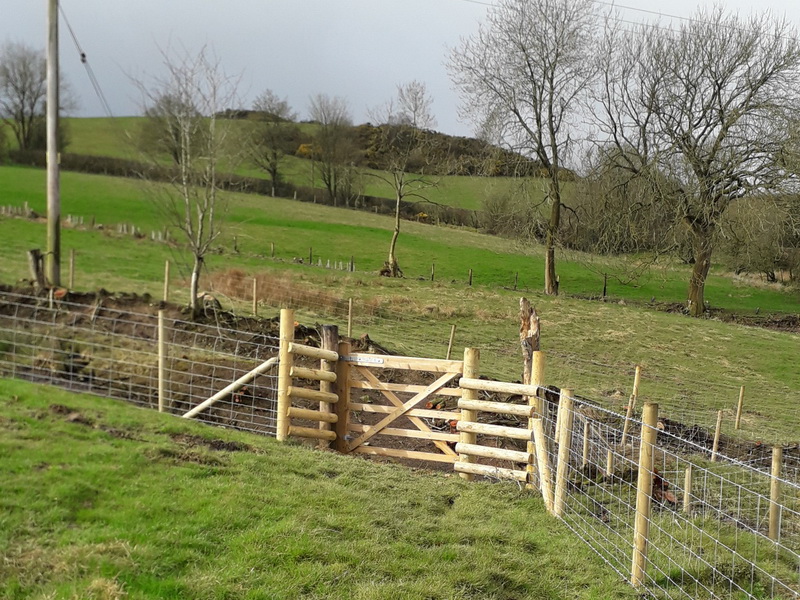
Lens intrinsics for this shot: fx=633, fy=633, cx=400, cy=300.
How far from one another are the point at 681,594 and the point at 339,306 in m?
18.4

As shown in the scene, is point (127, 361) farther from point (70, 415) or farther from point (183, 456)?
point (183, 456)

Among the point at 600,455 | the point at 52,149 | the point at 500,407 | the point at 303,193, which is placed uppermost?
the point at 303,193

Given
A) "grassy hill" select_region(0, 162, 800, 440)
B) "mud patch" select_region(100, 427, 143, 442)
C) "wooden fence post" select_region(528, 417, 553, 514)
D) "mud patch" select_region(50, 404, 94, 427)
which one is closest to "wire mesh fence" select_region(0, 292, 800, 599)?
"wooden fence post" select_region(528, 417, 553, 514)

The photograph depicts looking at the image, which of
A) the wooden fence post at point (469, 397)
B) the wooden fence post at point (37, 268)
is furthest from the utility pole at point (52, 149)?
the wooden fence post at point (469, 397)

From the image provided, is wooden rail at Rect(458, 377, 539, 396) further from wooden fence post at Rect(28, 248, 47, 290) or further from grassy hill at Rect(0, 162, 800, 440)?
wooden fence post at Rect(28, 248, 47, 290)

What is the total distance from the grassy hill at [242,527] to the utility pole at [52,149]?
712 cm

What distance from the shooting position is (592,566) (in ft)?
17.5

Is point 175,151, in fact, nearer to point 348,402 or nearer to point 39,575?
point 348,402

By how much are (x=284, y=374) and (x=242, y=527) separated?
11.5 feet

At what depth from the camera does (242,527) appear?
504cm

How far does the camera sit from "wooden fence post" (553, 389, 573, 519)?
631 cm

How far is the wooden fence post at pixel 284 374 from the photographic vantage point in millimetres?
8383

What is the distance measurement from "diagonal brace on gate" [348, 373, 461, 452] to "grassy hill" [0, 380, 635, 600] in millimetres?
1222

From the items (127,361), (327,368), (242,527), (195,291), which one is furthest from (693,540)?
(195,291)
